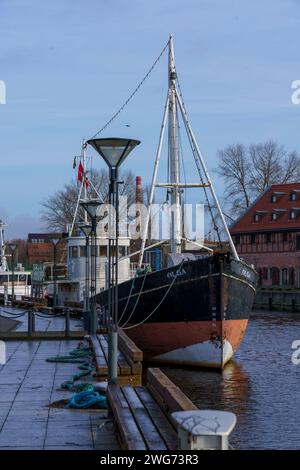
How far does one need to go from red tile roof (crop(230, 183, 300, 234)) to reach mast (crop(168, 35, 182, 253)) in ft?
169

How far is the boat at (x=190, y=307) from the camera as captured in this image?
26.1 m

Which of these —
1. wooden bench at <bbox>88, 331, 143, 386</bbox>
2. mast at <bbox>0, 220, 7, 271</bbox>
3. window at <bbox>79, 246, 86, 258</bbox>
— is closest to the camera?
wooden bench at <bbox>88, 331, 143, 386</bbox>

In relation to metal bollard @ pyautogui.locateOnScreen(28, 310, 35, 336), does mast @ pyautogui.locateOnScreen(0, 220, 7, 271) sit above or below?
above

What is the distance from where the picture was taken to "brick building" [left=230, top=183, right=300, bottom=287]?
8256 cm

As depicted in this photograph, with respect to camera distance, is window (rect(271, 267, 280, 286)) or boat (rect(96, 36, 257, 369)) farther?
window (rect(271, 267, 280, 286))

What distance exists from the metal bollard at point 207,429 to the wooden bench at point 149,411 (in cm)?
169

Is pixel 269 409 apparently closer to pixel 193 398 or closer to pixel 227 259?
pixel 193 398

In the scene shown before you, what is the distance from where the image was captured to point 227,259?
1022 inches

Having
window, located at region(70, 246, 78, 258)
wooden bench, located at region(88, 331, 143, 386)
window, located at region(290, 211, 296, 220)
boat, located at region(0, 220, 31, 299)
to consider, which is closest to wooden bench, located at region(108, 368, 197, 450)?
wooden bench, located at region(88, 331, 143, 386)

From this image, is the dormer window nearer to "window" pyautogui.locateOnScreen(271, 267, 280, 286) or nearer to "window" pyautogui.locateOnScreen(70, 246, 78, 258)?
"window" pyautogui.locateOnScreen(271, 267, 280, 286)

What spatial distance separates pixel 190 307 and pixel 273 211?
60481mm

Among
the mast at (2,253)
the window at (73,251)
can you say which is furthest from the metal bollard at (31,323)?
the mast at (2,253)

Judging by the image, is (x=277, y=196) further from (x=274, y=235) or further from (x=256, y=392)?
(x=256, y=392)

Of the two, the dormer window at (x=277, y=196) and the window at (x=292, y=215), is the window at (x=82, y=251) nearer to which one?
the window at (x=292, y=215)
